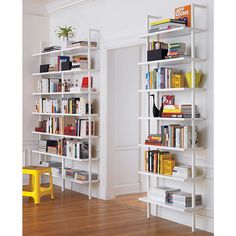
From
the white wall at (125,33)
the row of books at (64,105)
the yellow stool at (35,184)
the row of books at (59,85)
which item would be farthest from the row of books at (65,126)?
the yellow stool at (35,184)

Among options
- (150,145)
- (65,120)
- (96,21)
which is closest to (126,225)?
(150,145)

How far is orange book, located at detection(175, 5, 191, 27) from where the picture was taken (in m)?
4.66

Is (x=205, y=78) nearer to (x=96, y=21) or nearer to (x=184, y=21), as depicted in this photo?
(x=184, y=21)

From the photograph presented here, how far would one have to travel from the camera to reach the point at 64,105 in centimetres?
657

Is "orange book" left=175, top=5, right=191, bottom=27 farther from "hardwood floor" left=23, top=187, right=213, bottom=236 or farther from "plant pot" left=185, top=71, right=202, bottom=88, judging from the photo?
"hardwood floor" left=23, top=187, right=213, bottom=236

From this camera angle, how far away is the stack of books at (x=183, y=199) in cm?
459

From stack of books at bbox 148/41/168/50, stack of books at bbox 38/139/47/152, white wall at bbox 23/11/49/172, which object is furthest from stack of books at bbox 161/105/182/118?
white wall at bbox 23/11/49/172

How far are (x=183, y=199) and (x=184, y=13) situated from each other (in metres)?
2.05

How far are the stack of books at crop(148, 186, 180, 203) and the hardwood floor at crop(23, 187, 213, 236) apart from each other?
284 millimetres

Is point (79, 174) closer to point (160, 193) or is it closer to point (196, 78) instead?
point (160, 193)

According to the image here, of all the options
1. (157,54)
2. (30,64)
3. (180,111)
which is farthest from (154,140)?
(30,64)

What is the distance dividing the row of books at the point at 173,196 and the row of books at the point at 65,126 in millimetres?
1653

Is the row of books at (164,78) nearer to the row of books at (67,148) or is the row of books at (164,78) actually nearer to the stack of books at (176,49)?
the stack of books at (176,49)

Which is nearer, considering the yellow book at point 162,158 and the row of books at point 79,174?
the yellow book at point 162,158
